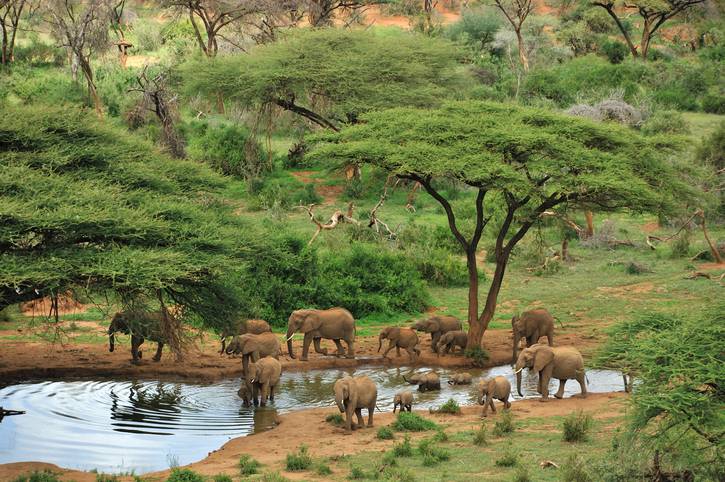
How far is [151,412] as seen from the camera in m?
17.4

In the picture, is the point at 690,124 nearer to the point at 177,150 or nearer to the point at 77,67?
the point at 177,150

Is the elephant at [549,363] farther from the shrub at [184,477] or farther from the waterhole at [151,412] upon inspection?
the shrub at [184,477]

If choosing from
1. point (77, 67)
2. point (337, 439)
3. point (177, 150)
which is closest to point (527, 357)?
point (337, 439)

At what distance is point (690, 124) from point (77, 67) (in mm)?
22297

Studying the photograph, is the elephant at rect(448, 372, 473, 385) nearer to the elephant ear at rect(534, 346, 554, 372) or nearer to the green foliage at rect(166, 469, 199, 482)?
the elephant ear at rect(534, 346, 554, 372)

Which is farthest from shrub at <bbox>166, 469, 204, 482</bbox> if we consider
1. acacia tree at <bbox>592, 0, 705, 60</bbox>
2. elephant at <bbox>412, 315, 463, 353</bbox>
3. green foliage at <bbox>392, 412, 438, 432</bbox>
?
acacia tree at <bbox>592, 0, 705, 60</bbox>

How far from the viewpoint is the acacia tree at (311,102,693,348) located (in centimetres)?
2053

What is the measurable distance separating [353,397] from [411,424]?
2.86 ft

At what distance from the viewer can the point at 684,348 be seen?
37.9 feet

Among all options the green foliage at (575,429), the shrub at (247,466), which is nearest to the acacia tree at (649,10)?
the green foliage at (575,429)

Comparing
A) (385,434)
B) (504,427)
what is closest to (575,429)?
(504,427)

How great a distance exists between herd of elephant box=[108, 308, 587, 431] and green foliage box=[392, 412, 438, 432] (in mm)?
435

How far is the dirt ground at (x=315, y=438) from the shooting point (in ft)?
46.6

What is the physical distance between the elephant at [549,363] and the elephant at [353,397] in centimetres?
268
